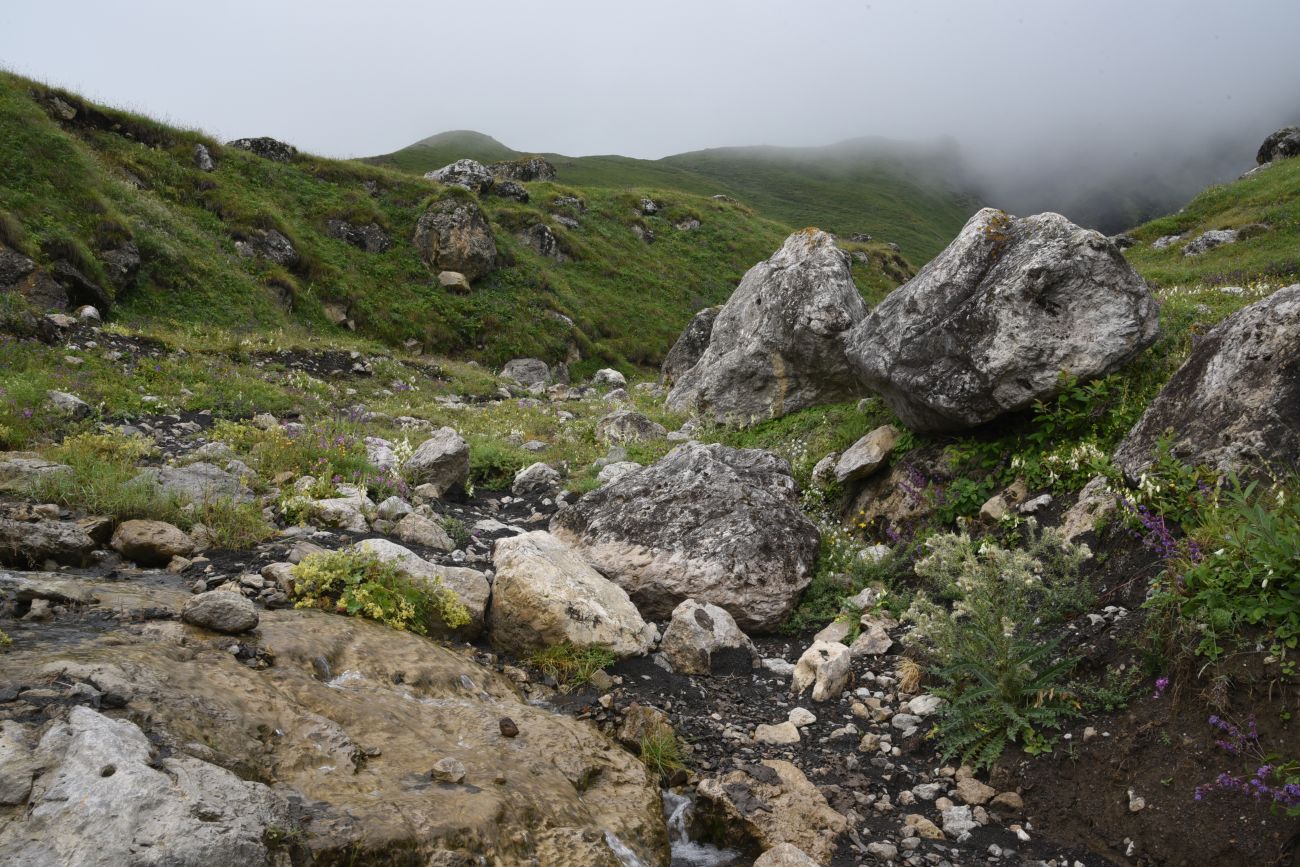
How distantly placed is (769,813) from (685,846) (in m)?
0.61

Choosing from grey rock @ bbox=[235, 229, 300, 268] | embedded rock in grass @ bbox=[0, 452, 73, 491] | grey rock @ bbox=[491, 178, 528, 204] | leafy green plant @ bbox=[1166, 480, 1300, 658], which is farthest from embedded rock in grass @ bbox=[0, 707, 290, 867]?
grey rock @ bbox=[491, 178, 528, 204]

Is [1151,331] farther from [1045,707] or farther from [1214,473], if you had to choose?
[1045,707]

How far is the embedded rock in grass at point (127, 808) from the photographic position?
9.09 ft

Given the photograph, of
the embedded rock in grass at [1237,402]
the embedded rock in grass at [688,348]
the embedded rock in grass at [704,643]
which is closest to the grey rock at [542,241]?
the embedded rock in grass at [688,348]

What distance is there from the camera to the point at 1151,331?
27.4 ft

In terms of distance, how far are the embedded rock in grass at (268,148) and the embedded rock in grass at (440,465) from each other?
30.1m

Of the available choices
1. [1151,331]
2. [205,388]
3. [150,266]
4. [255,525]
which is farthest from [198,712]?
[150,266]

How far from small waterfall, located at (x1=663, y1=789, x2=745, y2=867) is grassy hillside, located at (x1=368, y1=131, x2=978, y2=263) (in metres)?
94.4

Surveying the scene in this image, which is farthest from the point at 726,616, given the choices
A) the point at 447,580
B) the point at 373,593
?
the point at 373,593

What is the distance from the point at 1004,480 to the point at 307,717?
24.6ft

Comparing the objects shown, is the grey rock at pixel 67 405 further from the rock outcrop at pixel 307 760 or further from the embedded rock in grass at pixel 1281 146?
the embedded rock in grass at pixel 1281 146

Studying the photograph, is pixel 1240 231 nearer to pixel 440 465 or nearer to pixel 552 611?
pixel 440 465

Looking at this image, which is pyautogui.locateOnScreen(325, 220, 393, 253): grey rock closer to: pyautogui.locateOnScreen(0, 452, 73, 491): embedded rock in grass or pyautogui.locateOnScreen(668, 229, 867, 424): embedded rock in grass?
pyautogui.locateOnScreen(668, 229, 867, 424): embedded rock in grass

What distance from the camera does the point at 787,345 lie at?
1599 centimetres
